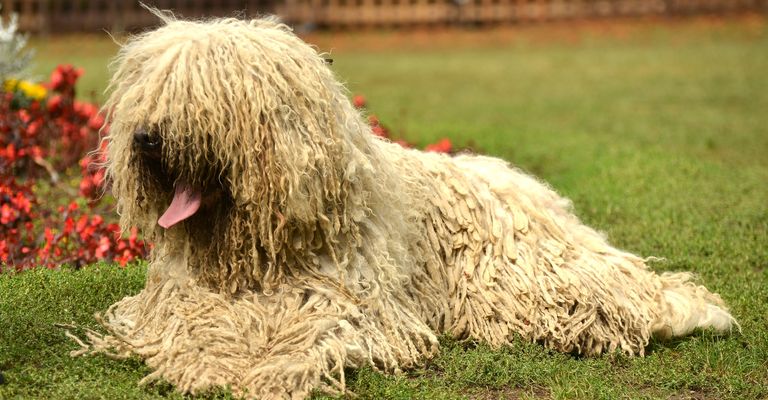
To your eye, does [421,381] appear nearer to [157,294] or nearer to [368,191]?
[368,191]

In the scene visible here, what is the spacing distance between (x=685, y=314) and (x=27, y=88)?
623 centimetres

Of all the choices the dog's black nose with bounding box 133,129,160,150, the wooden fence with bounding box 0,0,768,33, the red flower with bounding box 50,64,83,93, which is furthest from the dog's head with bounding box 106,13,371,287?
the wooden fence with bounding box 0,0,768,33

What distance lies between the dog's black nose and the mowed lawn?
0.94 meters

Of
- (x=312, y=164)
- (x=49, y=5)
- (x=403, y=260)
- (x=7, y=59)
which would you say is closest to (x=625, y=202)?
(x=403, y=260)

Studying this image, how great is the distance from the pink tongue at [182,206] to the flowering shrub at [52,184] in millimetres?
634

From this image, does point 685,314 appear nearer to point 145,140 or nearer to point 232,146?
point 232,146

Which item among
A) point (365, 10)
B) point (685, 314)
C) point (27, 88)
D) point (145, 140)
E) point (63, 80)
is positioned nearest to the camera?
point (145, 140)

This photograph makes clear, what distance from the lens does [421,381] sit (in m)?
4.71

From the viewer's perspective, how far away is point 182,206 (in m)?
4.52

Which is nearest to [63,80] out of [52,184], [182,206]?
[52,184]

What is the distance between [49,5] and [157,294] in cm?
2123

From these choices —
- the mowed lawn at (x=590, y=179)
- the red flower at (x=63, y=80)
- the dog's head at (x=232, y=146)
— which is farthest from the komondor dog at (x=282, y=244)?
the red flower at (x=63, y=80)

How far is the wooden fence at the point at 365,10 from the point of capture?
969 inches

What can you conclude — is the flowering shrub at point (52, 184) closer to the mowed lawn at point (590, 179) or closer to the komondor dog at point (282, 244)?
the mowed lawn at point (590, 179)
